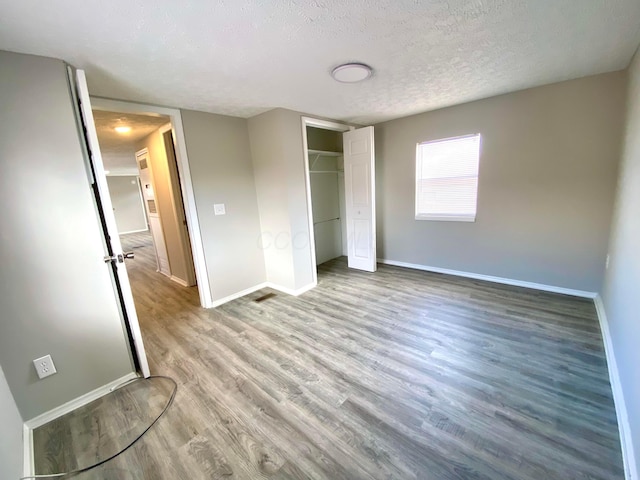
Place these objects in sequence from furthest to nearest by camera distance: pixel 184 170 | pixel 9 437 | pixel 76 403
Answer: pixel 184 170, pixel 76 403, pixel 9 437

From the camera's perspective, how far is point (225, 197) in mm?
3322

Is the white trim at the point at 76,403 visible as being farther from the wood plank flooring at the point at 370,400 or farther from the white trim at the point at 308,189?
the white trim at the point at 308,189

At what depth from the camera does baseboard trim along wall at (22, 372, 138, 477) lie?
4.86 feet

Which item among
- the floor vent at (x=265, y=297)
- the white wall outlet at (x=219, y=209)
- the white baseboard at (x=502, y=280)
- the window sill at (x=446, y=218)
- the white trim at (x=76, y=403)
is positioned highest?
the white wall outlet at (x=219, y=209)

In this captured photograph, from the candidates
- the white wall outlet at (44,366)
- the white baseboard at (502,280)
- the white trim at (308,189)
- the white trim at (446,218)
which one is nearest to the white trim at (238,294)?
the white trim at (308,189)

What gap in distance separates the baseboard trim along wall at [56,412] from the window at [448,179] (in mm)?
3987

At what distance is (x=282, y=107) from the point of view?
303 centimetres

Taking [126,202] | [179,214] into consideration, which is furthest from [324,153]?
[126,202]

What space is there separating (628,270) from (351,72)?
7.87 feet

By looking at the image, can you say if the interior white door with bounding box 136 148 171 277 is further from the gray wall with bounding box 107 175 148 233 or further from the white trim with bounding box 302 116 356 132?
the gray wall with bounding box 107 175 148 233

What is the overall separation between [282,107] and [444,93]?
1.80 m

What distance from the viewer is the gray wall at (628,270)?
139 centimetres

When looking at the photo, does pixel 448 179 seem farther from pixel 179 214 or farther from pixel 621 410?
pixel 179 214

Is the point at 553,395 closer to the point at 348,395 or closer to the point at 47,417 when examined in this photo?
the point at 348,395
